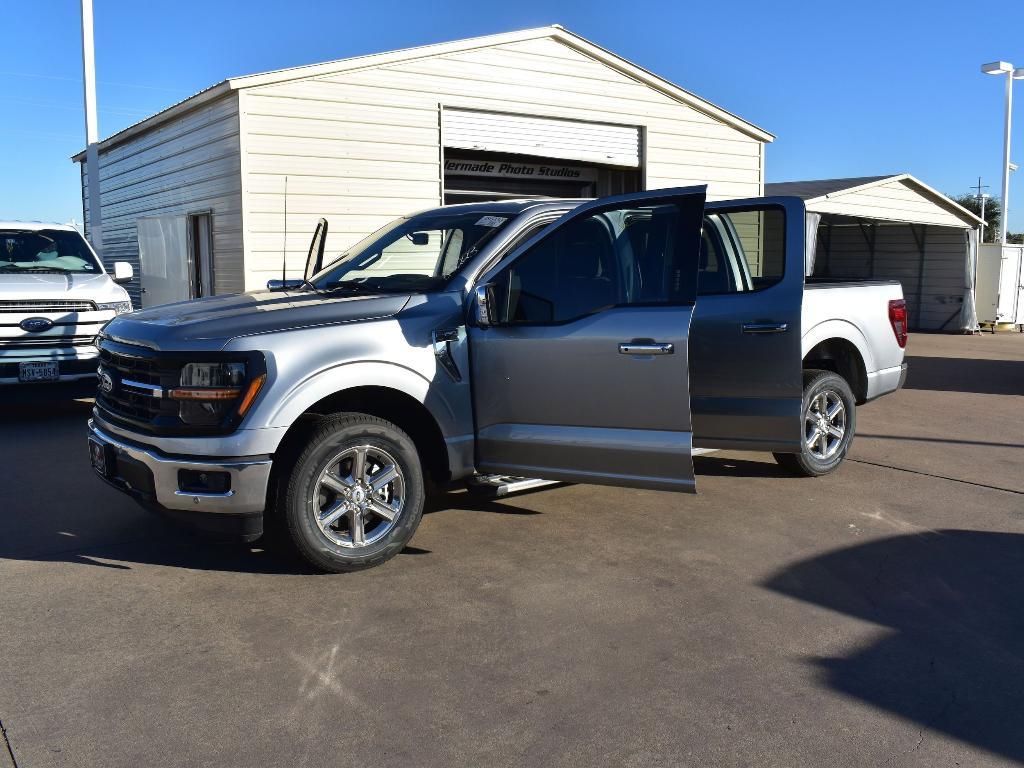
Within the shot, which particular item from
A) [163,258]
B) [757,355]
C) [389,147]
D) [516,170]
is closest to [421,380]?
[757,355]

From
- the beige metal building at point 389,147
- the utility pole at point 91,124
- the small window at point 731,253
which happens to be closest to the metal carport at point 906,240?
the beige metal building at point 389,147

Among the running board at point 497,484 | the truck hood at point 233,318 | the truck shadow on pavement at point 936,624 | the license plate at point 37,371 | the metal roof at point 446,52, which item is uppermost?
the metal roof at point 446,52

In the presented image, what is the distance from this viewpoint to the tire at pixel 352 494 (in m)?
4.81

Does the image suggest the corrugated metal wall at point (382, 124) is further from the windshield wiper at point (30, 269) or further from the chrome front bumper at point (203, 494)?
the chrome front bumper at point (203, 494)

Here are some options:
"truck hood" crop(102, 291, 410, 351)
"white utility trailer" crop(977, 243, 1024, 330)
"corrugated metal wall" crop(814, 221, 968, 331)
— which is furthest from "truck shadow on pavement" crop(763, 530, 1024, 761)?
"white utility trailer" crop(977, 243, 1024, 330)

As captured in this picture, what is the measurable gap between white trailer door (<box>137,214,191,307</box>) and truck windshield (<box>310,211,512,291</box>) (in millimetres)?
7488

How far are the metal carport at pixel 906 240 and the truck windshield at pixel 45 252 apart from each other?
589 inches

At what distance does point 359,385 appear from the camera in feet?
16.3

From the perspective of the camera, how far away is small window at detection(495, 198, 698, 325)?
5.20 metres

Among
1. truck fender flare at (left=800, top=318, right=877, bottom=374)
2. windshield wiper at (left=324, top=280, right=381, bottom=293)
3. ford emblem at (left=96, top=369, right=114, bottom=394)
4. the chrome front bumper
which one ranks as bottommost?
the chrome front bumper

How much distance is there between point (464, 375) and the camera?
5.40 m

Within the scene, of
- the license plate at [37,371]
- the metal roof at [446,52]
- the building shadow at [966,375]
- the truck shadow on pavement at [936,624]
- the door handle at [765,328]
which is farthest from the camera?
the building shadow at [966,375]

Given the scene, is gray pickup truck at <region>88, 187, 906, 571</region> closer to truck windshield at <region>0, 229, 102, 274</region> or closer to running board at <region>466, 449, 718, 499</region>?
running board at <region>466, 449, 718, 499</region>

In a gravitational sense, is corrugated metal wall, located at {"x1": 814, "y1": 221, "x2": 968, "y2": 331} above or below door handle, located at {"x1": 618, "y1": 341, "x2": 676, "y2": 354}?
above
